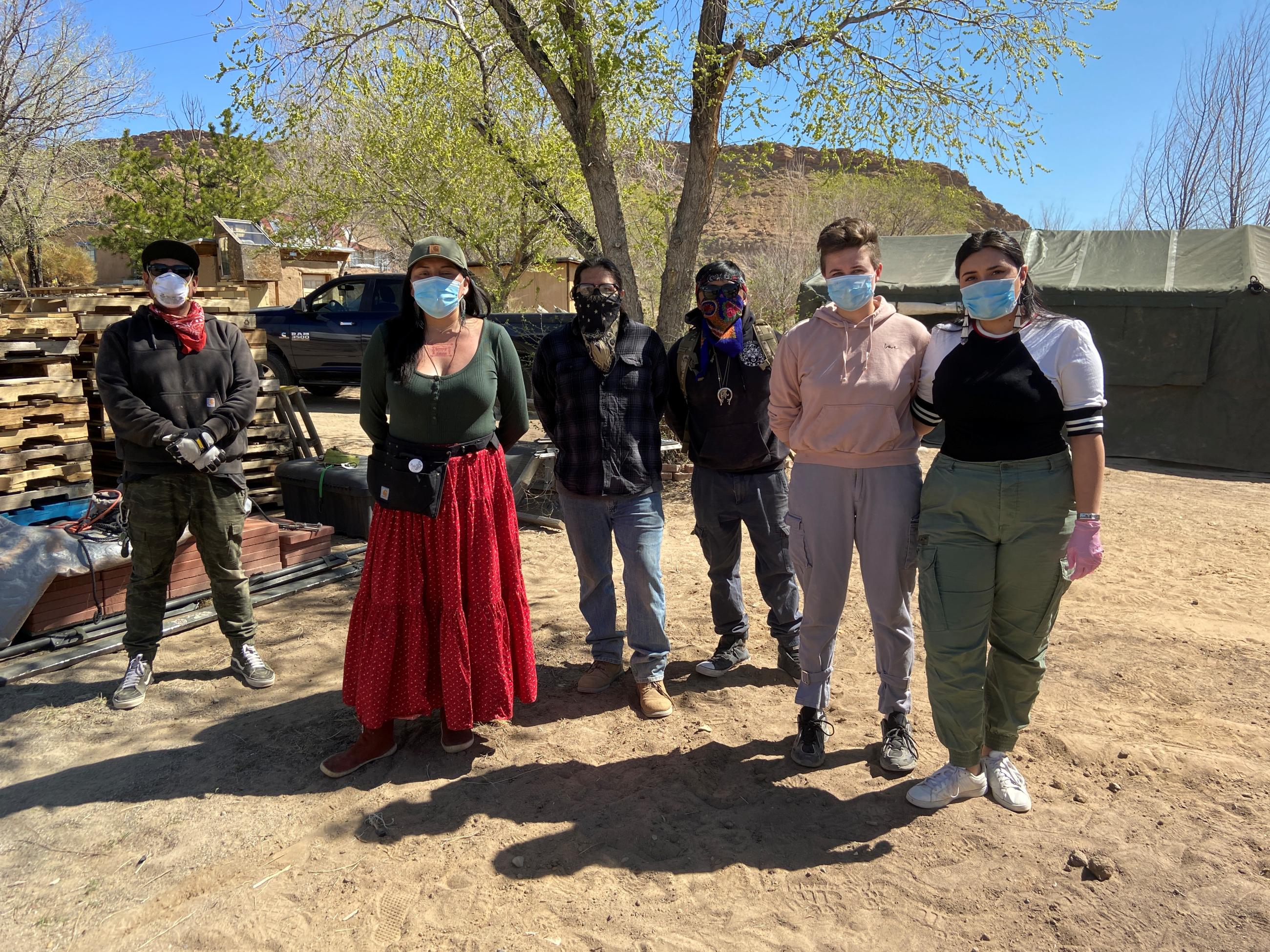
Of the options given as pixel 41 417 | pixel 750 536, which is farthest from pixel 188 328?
pixel 750 536

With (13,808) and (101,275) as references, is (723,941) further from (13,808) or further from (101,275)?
(101,275)

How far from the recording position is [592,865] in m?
2.81

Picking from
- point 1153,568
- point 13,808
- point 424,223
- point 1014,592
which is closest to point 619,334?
point 1014,592

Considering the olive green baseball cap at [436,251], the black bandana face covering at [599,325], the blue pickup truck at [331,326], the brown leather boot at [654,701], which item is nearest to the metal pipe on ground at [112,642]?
the brown leather boot at [654,701]

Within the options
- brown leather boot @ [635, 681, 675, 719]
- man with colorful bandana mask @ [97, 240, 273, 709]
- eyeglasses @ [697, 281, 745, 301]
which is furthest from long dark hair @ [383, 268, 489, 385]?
brown leather boot @ [635, 681, 675, 719]

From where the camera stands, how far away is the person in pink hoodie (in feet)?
10.1

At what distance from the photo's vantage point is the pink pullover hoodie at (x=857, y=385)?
3041mm

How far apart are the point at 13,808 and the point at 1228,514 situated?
8.56 metres

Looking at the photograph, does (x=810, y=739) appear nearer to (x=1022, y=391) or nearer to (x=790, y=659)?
(x=790, y=659)

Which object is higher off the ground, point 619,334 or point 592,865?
point 619,334

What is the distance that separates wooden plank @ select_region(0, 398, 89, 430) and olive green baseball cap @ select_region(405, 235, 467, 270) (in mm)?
3701

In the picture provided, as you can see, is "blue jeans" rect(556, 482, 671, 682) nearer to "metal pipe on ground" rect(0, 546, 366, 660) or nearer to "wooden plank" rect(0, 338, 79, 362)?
"metal pipe on ground" rect(0, 546, 366, 660)

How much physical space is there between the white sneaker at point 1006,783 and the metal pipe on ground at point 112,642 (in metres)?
4.11

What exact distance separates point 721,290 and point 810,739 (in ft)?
6.16
